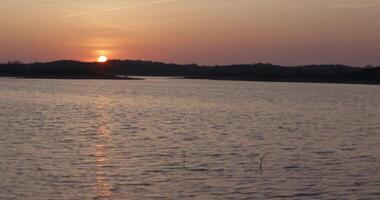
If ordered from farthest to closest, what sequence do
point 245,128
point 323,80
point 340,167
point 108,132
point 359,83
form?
point 323,80, point 359,83, point 245,128, point 108,132, point 340,167

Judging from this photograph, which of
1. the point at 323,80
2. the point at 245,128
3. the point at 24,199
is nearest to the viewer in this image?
the point at 24,199

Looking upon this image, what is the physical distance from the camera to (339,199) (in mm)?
18172

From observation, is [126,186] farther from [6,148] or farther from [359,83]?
[359,83]

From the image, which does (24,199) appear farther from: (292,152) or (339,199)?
(292,152)

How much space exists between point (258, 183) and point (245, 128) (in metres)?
19.6

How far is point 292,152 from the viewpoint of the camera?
28.1m

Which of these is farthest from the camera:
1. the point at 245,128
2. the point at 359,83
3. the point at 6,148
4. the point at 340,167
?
the point at 359,83

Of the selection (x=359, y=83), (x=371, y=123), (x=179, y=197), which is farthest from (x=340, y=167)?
(x=359, y=83)

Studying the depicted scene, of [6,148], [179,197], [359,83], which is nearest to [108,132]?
[6,148]

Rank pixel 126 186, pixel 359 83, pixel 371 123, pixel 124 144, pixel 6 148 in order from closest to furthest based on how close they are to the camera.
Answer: pixel 126 186 → pixel 6 148 → pixel 124 144 → pixel 371 123 → pixel 359 83

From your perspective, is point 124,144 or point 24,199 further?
point 124,144

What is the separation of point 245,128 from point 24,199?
23738mm

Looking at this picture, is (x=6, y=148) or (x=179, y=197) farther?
(x=6, y=148)

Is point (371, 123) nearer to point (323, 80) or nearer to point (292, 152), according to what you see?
point (292, 152)
